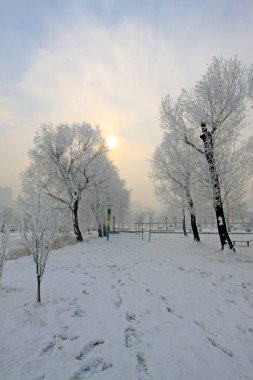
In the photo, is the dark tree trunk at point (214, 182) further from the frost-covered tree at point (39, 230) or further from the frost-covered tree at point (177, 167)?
the frost-covered tree at point (39, 230)

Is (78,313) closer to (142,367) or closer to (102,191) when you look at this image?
(142,367)

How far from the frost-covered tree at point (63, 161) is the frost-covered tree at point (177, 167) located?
22.1 feet

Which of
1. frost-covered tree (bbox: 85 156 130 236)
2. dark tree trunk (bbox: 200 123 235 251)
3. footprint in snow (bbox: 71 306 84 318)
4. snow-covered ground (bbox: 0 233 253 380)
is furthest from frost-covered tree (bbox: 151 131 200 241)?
footprint in snow (bbox: 71 306 84 318)

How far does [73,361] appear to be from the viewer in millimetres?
3852

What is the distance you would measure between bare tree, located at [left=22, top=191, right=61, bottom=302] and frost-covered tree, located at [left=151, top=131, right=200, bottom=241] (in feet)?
41.7

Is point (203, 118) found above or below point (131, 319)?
above

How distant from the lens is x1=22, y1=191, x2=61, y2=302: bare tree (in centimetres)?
660

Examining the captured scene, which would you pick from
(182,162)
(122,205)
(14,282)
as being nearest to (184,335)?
(14,282)

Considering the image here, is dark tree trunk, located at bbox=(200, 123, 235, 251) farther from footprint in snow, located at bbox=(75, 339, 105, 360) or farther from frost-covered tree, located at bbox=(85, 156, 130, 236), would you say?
frost-covered tree, located at bbox=(85, 156, 130, 236)

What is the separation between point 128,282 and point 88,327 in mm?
3557

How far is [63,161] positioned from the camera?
78.7 feet

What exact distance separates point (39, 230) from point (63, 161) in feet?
59.5

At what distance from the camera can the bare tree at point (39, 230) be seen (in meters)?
6.60

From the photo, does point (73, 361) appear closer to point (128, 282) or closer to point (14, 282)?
point (128, 282)
